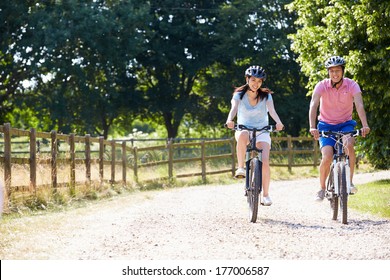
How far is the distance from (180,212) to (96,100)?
25.1 metres

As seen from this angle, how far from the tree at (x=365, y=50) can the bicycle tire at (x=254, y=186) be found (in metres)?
5.91

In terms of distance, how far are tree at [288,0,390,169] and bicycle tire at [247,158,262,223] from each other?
5909 mm

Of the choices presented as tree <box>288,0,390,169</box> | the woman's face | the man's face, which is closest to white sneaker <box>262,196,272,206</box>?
the woman's face

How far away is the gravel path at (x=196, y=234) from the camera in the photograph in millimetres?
6906

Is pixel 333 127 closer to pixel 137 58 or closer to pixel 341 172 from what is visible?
pixel 341 172

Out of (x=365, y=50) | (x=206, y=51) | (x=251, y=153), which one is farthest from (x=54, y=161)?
(x=206, y=51)

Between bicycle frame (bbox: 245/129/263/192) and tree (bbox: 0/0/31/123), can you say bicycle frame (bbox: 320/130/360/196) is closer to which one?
bicycle frame (bbox: 245/129/263/192)

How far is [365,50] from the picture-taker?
15102mm

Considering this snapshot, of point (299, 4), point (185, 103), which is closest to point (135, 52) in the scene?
point (185, 103)

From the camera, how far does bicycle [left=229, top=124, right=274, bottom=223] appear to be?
9219 mm

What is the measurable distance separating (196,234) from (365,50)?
26.8 ft

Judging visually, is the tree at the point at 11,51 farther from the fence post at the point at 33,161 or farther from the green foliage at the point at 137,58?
the fence post at the point at 33,161

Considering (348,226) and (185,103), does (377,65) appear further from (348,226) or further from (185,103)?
(185,103)

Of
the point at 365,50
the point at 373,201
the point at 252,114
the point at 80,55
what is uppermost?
the point at 80,55
